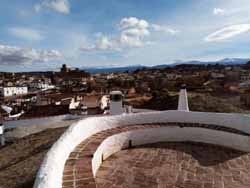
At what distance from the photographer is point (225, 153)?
14.8 ft

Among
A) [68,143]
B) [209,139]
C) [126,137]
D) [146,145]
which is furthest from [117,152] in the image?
[209,139]

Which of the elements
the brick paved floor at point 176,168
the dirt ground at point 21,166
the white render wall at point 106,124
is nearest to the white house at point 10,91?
the dirt ground at point 21,166

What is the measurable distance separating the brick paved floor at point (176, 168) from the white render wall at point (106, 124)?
63cm

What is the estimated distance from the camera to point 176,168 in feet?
12.2

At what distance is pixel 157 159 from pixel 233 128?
2222mm

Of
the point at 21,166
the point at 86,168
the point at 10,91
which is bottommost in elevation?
the point at 10,91

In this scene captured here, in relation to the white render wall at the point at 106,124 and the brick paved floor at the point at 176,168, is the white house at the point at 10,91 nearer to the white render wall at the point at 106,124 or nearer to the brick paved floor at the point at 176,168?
the white render wall at the point at 106,124

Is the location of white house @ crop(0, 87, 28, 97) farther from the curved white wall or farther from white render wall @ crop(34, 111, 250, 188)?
the curved white wall

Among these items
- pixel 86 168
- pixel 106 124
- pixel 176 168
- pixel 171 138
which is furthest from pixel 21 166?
pixel 176 168

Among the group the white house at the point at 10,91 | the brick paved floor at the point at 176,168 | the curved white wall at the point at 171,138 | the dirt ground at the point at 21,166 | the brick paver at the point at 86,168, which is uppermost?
the brick paver at the point at 86,168

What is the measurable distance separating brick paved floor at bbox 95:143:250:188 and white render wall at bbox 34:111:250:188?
0.63 m

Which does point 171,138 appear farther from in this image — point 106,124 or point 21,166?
point 21,166

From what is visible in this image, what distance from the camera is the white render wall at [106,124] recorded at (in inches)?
99.8

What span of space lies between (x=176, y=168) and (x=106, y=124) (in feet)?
6.29
